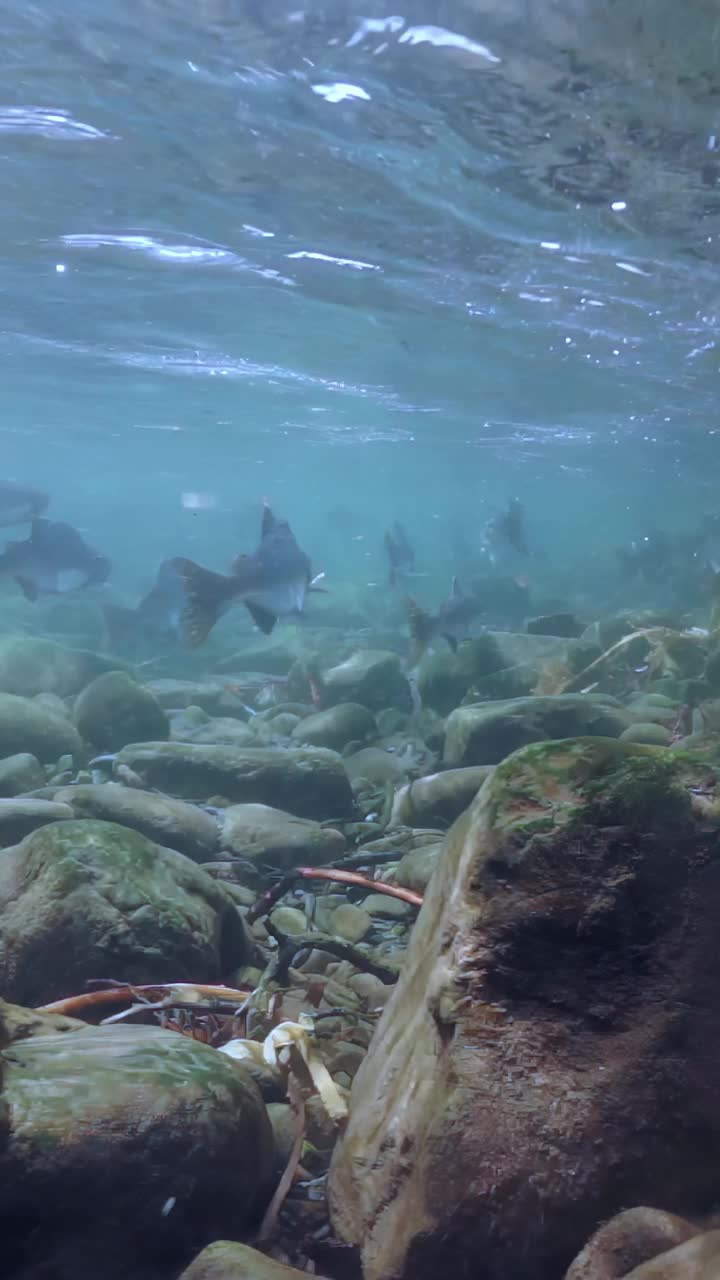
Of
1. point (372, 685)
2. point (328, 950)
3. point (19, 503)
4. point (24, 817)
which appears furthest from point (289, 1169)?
point (19, 503)

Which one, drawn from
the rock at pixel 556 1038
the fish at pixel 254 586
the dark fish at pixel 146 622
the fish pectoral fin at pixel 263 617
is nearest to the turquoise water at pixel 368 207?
the fish at pixel 254 586

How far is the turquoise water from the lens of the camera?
891cm

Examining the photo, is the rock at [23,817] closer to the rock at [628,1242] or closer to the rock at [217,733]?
the rock at [217,733]

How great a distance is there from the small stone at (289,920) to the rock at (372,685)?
677cm

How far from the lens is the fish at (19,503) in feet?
70.5

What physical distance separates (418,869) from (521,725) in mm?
3075

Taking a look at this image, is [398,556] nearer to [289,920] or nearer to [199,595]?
[199,595]

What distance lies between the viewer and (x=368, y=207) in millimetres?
13672

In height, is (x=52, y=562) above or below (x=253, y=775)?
below

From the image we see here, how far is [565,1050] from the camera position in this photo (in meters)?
2.46

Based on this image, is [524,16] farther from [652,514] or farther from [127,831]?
[652,514]

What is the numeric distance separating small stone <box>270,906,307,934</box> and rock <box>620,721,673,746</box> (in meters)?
3.77

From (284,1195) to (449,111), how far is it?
37.6 feet

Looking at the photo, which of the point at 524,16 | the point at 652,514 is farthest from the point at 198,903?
the point at 652,514
